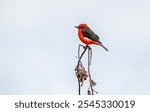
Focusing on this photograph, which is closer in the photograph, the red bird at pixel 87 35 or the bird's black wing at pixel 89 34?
the red bird at pixel 87 35

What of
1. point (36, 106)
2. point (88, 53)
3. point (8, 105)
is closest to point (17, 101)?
point (8, 105)

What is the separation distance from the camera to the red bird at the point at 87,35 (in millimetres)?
2540

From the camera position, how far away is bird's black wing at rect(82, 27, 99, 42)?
2648 millimetres

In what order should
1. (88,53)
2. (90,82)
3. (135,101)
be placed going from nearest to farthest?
(90,82)
(88,53)
(135,101)

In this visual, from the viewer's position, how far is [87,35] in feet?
8.63

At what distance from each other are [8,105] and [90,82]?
8.51 ft

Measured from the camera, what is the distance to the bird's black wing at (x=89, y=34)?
2.65 metres

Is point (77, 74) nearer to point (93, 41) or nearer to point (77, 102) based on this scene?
point (93, 41)

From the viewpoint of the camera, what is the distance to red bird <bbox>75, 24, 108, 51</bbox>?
8.33 feet

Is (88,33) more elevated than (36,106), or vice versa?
(88,33)

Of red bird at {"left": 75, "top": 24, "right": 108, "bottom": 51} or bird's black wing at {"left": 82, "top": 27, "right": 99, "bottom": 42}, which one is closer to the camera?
red bird at {"left": 75, "top": 24, "right": 108, "bottom": 51}

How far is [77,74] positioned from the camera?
1.99 metres

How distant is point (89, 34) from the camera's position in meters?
2.70

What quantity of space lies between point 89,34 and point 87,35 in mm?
77
